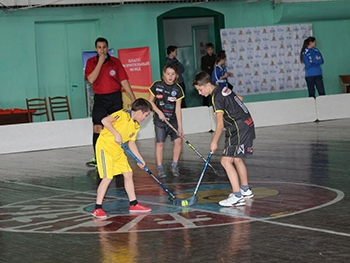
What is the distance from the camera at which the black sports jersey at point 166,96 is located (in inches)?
437

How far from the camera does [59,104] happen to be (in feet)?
67.9

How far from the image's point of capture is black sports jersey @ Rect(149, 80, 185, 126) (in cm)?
1110

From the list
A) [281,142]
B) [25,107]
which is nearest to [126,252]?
[281,142]

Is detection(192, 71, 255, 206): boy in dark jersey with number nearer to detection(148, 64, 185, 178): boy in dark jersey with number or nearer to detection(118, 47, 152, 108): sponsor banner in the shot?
detection(148, 64, 185, 178): boy in dark jersey with number

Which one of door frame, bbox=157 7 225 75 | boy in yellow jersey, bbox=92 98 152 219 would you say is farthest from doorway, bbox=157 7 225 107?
boy in yellow jersey, bbox=92 98 152 219

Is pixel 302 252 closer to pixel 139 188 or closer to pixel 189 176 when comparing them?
pixel 139 188

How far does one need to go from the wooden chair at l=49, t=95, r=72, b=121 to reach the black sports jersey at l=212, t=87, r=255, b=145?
12000mm

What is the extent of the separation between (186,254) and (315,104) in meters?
14.7

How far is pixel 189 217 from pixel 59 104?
13379 mm

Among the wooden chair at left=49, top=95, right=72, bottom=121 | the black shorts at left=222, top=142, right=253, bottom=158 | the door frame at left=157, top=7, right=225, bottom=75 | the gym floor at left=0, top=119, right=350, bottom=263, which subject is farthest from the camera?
the door frame at left=157, top=7, right=225, bottom=75

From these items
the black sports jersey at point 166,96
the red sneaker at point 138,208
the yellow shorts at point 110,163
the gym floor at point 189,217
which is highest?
the black sports jersey at point 166,96

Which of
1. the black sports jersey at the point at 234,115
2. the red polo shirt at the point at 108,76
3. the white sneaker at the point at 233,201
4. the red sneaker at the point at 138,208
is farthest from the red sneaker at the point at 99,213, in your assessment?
the red polo shirt at the point at 108,76

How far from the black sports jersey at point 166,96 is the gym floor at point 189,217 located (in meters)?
0.90

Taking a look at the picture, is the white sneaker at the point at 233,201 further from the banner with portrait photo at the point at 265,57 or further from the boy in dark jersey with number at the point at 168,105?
the banner with portrait photo at the point at 265,57
